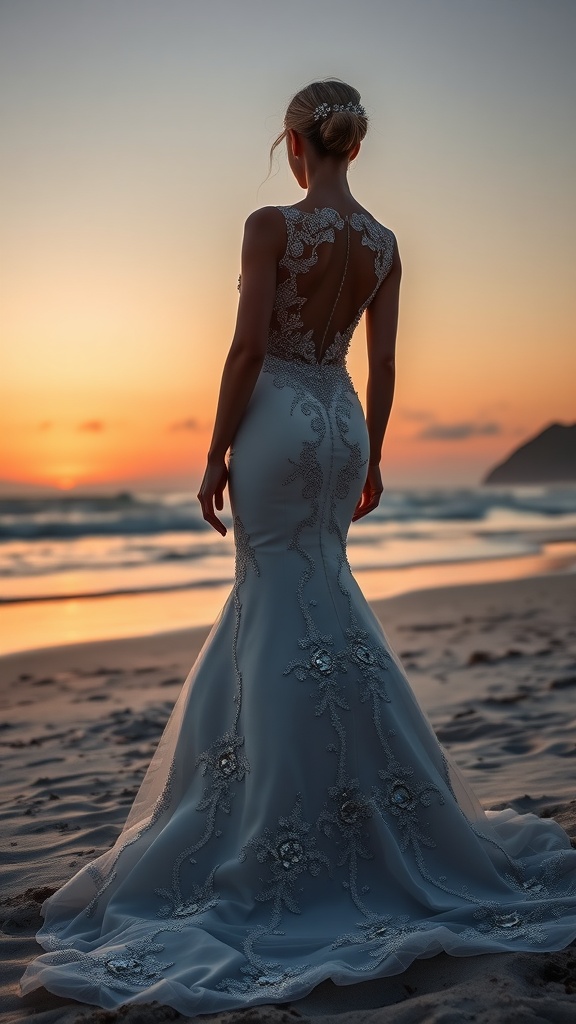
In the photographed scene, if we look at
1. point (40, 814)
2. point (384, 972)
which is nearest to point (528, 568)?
point (40, 814)

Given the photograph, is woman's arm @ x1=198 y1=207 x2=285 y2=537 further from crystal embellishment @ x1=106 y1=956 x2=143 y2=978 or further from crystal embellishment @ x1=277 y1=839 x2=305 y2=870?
crystal embellishment @ x1=106 y1=956 x2=143 y2=978

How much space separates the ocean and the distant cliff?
25.7 metres

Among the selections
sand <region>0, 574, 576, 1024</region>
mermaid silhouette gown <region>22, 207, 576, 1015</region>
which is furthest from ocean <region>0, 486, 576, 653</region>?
mermaid silhouette gown <region>22, 207, 576, 1015</region>

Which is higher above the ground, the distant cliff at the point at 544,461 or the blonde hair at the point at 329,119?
the distant cliff at the point at 544,461

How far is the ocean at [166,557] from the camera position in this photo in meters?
10.6

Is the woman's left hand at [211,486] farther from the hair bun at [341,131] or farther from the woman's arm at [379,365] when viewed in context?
the hair bun at [341,131]

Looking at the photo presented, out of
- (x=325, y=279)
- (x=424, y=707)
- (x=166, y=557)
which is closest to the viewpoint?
(x=325, y=279)

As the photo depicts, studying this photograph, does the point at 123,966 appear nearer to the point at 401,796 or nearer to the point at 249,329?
the point at 401,796

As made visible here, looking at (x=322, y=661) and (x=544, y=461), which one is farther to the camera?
(x=544, y=461)

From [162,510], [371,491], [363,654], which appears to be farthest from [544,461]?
[363,654]

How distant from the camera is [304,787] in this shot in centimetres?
316

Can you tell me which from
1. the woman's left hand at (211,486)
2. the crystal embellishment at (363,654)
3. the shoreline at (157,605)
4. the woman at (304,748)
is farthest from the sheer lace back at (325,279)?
the shoreline at (157,605)

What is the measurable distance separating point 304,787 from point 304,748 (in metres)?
0.13

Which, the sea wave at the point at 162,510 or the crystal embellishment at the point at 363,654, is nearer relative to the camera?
the crystal embellishment at the point at 363,654
